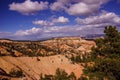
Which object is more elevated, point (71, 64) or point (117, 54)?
point (117, 54)

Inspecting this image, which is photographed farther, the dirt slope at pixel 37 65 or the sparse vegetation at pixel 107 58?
the dirt slope at pixel 37 65

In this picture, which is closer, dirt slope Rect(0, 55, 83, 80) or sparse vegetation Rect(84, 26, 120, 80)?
sparse vegetation Rect(84, 26, 120, 80)

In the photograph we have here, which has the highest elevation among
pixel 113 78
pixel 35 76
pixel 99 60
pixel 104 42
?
pixel 104 42

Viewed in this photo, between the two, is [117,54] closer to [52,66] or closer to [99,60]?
[99,60]

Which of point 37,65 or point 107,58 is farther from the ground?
point 107,58

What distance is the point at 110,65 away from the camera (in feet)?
72.9

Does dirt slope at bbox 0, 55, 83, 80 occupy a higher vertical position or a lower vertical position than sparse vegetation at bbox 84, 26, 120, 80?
lower

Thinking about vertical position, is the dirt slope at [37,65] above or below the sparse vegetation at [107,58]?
below

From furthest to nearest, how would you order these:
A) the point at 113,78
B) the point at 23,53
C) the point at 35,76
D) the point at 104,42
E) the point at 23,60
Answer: the point at 23,53 → the point at 23,60 → the point at 35,76 → the point at 104,42 → the point at 113,78

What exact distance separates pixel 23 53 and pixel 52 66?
4362 cm

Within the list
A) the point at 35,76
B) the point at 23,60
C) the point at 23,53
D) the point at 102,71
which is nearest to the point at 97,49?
the point at 102,71

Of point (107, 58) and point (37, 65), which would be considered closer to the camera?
point (107, 58)

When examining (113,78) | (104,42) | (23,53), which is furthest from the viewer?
(23,53)

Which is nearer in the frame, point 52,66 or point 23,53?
point 52,66
